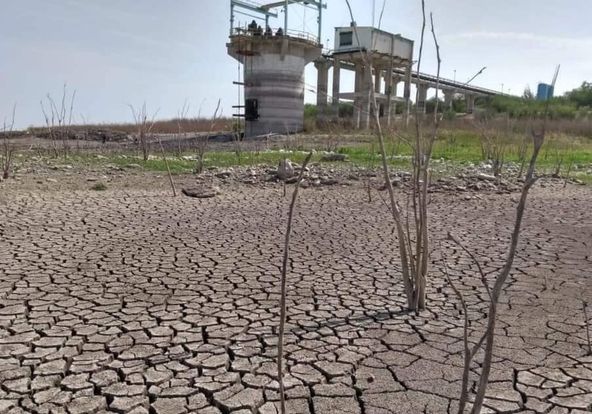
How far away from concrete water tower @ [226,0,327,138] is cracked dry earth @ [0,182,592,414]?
2832 cm

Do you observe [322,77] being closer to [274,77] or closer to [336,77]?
[336,77]

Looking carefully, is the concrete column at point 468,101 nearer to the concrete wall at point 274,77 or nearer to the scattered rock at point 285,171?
the scattered rock at point 285,171

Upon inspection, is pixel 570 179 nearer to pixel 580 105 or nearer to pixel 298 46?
pixel 298 46

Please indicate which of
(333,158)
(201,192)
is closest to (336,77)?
(333,158)

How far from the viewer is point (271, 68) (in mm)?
33750

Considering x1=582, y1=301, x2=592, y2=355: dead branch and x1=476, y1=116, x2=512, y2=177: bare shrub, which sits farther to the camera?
x1=476, y1=116, x2=512, y2=177: bare shrub

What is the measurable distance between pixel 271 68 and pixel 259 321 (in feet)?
107

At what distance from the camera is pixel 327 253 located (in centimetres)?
492

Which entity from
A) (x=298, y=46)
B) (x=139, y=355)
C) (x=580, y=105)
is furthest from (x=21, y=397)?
(x=580, y=105)

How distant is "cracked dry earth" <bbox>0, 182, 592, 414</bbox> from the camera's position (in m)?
2.28

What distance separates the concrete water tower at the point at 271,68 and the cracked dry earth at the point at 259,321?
28.3m

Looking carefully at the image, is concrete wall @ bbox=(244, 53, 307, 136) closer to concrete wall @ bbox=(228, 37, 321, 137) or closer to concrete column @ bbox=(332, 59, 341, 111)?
concrete wall @ bbox=(228, 37, 321, 137)

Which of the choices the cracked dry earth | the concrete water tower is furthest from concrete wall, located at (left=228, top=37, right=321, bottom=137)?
the cracked dry earth

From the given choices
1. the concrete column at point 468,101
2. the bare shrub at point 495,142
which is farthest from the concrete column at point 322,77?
the bare shrub at point 495,142
